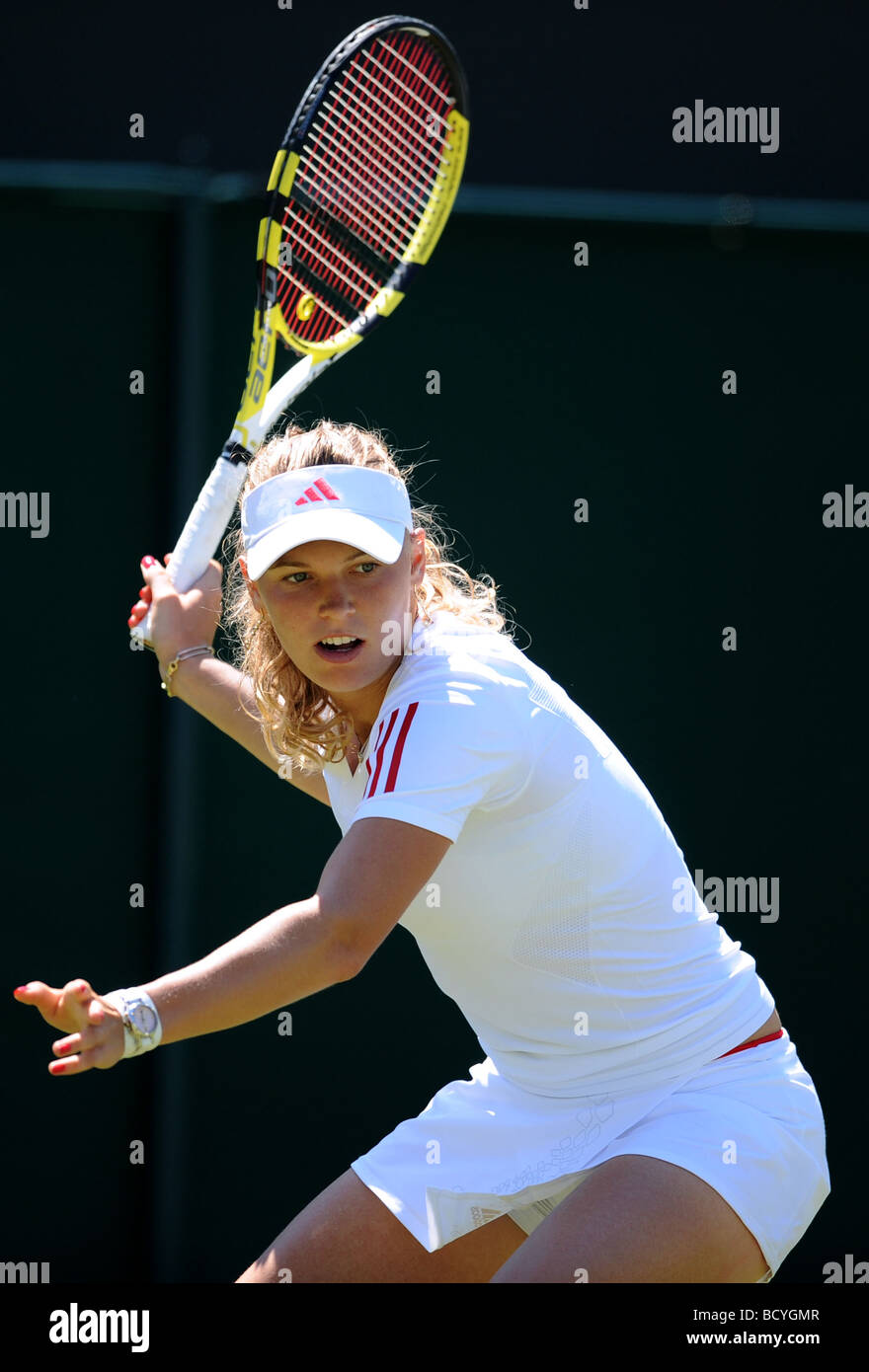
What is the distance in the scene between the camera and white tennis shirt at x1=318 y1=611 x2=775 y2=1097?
204cm

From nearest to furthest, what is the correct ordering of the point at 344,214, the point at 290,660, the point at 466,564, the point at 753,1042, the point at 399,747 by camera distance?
the point at 399,747 → the point at 753,1042 → the point at 290,660 → the point at 344,214 → the point at 466,564

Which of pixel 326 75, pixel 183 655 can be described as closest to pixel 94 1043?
pixel 183 655

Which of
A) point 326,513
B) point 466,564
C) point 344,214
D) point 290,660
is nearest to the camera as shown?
point 326,513

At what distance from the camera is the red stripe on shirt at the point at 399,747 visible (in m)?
1.90

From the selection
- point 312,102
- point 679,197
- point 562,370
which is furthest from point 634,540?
point 312,102

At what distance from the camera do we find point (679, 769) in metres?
3.79

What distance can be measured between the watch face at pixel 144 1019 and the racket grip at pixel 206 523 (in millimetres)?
999

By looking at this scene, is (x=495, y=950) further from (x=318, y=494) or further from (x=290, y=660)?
(x=318, y=494)

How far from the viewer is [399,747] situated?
1.93 metres

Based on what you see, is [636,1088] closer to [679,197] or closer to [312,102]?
[312,102]

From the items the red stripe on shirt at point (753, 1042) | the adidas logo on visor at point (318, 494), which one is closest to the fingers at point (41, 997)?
the adidas logo on visor at point (318, 494)

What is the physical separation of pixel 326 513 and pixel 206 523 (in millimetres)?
503

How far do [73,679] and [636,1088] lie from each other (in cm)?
188

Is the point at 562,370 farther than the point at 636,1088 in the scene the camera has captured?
Yes
